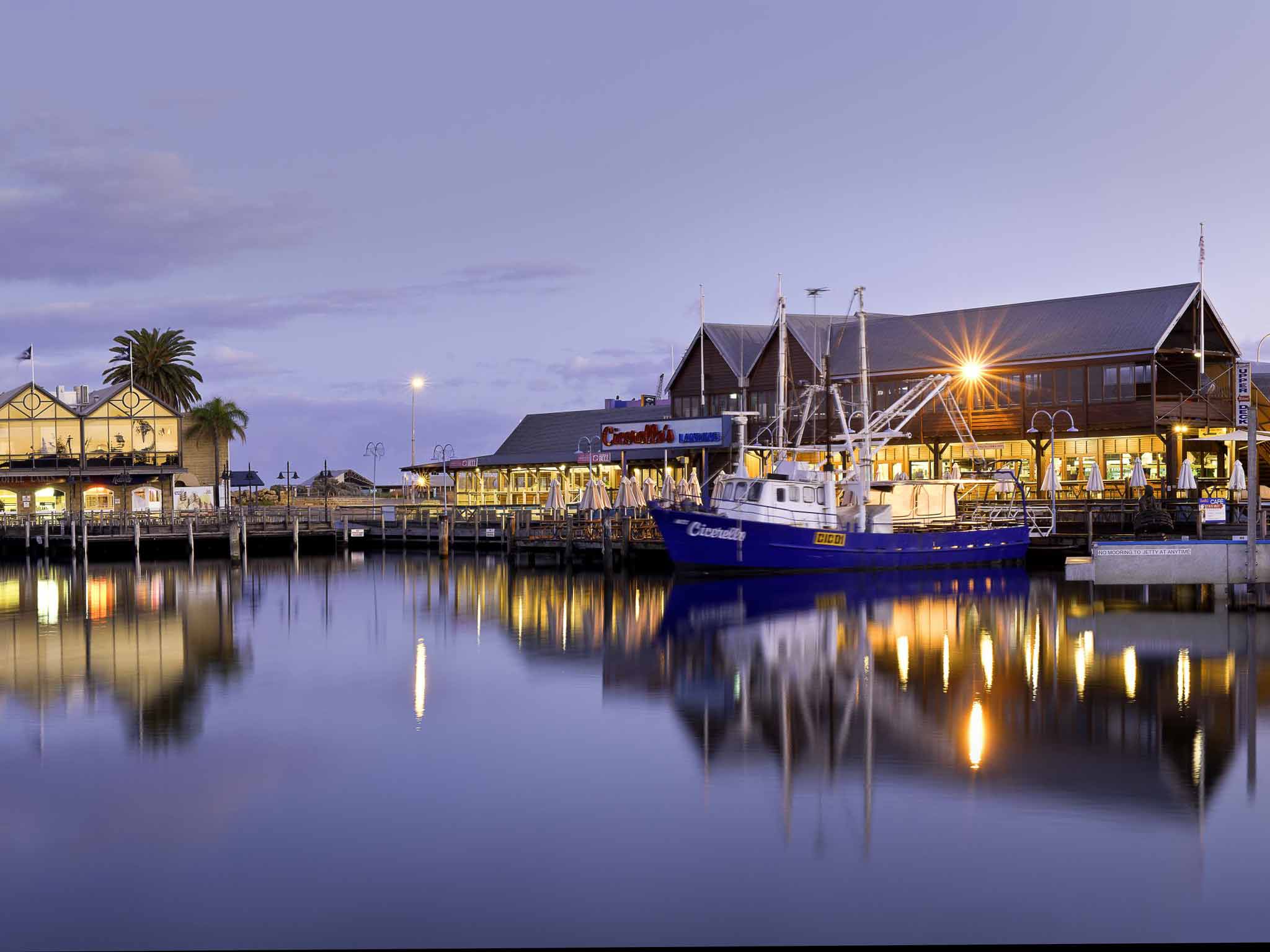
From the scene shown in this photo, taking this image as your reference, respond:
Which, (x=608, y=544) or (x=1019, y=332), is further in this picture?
(x=1019, y=332)

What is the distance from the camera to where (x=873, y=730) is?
1906 cm

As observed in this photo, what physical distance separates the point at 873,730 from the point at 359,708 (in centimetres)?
887

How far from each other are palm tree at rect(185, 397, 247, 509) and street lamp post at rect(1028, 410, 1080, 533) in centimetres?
5710

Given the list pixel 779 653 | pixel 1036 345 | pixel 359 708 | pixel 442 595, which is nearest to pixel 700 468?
pixel 1036 345

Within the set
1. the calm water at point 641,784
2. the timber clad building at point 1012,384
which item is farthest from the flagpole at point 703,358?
the calm water at point 641,784

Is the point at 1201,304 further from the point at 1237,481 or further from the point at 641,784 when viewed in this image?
the point at 641,784

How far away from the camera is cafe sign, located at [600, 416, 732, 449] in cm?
6084

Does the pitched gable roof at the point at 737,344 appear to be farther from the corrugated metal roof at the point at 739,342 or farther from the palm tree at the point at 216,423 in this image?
the palm tree at the point at 216,423

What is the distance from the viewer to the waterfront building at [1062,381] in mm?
52219

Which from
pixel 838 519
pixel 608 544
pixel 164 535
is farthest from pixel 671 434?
pixel 164 535

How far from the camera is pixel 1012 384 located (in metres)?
55.4

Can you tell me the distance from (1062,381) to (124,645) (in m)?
39.1

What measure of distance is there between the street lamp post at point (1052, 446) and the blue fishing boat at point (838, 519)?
1.03 metres

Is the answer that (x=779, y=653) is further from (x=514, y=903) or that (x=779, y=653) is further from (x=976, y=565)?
(x=976, y=565)
